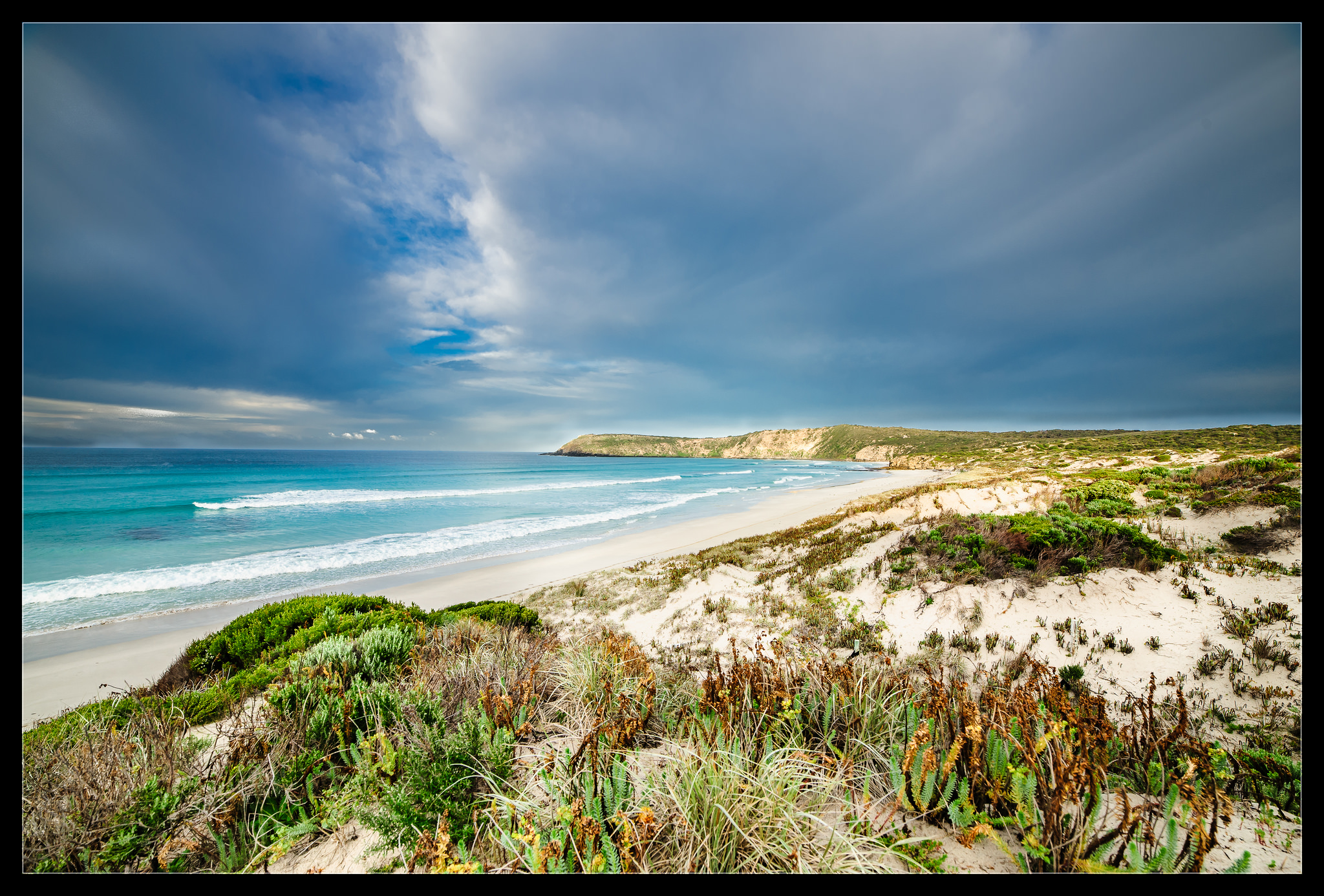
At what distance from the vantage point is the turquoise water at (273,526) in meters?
12.3

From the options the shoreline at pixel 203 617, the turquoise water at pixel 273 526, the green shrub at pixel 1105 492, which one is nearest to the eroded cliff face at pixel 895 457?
the turquoise water at pixel 273 526

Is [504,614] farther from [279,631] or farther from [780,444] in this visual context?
[780,444]

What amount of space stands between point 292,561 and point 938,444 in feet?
324

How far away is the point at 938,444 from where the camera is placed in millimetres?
86625

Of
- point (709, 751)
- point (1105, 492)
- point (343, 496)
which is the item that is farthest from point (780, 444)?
point (709, 751)

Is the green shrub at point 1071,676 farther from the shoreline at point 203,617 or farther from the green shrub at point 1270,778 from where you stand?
the shoreline at point 203,617

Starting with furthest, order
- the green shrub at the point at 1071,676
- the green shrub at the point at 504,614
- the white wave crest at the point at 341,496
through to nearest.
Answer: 1. the white wave crest at the point at 341,496
2. the green shrub at the point at 504,614
3. the green shrub at the point at 1071,676

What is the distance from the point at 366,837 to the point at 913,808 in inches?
122

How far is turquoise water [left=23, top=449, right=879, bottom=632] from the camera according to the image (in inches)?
486

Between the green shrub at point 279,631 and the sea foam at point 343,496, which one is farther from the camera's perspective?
the sea foam at point 343,496

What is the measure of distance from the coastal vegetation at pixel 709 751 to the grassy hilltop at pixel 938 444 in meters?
24.0

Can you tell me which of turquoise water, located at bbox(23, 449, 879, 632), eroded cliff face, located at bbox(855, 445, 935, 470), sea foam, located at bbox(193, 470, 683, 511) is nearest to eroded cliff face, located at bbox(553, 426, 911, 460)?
eroded cliff face, located at bbox(855, 445, 935, 470)
